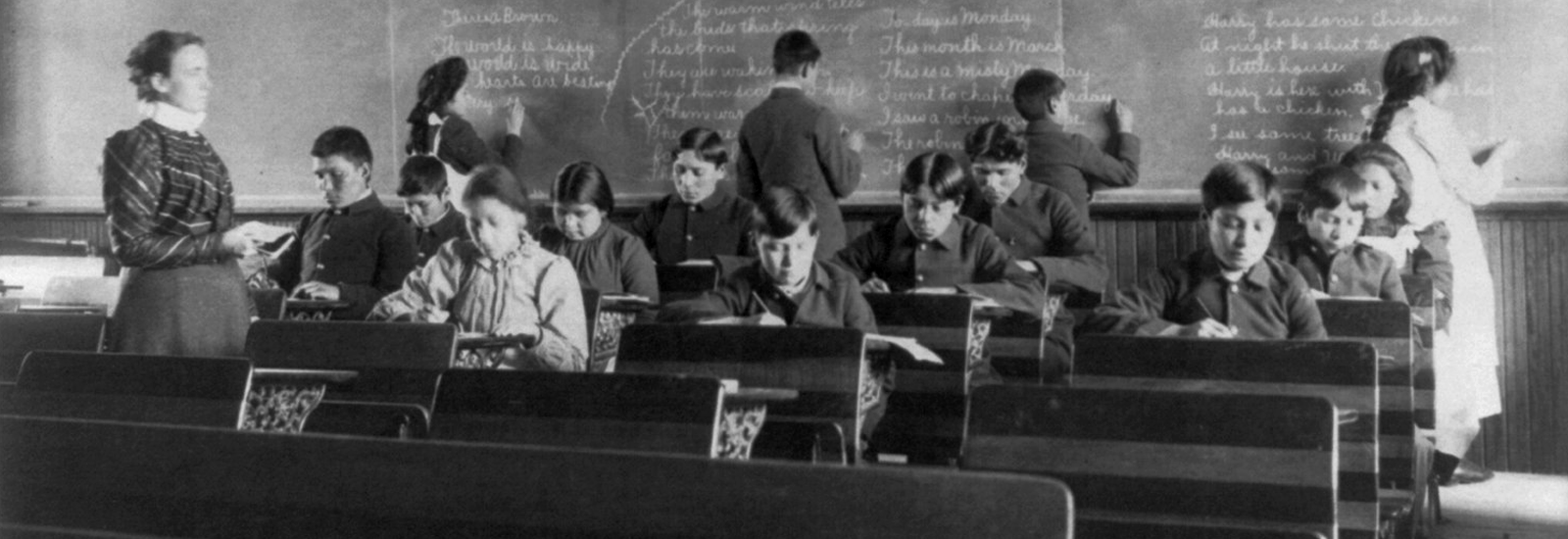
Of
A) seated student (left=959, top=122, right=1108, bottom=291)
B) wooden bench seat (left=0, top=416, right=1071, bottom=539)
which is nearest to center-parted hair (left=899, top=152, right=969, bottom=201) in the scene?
seated student (left=959, top=122, right=1108, bottom=291)

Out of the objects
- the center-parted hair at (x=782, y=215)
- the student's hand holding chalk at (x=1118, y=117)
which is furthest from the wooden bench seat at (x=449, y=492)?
the student's hand holding chalk at (x=1118, y=117)

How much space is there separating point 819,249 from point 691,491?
4.11m

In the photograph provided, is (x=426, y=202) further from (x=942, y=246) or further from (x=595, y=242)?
(x=942, y=246)

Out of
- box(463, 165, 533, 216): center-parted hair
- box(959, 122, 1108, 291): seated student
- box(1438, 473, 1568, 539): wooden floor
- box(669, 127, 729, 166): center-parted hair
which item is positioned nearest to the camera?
box(463, 165, 533, 216): center-parted hair

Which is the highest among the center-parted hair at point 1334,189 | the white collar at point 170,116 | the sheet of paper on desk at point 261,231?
the white collar at point 170,116

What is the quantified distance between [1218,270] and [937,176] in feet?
3.61

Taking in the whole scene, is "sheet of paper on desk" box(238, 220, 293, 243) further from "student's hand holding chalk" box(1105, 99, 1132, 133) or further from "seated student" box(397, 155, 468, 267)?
"student's hand holding chalk" box(1105, 99, 1132, 133)

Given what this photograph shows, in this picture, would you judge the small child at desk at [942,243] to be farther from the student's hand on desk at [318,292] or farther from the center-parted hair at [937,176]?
the student's hand on desk at [318,292]

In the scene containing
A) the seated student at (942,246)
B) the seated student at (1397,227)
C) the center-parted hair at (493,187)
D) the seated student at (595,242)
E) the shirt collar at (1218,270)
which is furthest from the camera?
the seated student at (595,242)

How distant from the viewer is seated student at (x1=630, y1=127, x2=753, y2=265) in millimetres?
5328

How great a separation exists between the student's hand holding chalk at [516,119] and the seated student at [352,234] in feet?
3.74

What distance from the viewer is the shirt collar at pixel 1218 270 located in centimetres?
319

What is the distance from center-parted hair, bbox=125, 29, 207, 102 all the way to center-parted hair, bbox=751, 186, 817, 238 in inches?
46.8

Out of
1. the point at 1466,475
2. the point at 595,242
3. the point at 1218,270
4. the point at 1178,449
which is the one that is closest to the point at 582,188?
the point at 595,242
